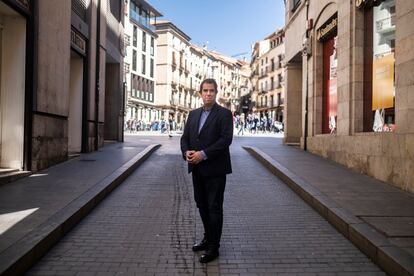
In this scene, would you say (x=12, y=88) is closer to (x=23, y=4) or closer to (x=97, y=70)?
(x=23, y=4)

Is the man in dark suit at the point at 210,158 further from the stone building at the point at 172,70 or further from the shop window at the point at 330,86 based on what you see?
the stone building at the point at 172,70

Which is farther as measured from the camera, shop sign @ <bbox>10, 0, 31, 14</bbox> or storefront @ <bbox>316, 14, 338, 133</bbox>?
storefront @ <bbox>316, 14, 338, 133</bbox>

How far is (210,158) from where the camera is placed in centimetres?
477

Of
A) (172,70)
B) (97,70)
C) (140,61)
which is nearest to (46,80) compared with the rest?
(97,70)

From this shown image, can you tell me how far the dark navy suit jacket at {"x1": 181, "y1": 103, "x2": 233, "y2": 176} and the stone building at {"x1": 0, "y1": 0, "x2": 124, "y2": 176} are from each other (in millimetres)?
5067

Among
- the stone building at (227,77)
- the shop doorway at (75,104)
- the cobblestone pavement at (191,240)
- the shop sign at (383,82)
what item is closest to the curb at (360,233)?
the cobblestone pavement at (191,240)

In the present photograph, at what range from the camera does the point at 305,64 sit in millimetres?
15531

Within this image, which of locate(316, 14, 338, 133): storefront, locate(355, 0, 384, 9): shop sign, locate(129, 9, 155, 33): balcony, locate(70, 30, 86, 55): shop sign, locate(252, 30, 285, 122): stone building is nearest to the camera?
locate(355, 0, 384, 9): shop sign

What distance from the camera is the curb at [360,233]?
4.32 metres

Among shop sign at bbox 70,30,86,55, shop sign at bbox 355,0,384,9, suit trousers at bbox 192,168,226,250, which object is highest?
shop sign at bbox 355,0,384,9

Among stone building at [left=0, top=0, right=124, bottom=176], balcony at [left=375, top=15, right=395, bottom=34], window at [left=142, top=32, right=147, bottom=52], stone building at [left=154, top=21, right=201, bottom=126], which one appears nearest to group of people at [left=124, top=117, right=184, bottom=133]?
window at [left=142, top=32, right=147, bottom=52]

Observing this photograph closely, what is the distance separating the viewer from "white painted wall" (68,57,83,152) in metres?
13.7

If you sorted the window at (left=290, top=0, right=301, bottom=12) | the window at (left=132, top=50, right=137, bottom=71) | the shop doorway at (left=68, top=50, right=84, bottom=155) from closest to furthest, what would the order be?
the shop doorway at (left=68, top=50, right=84, bottom=155) < the window at (left=290, top=0, right=301, bottom=12) < the window at (left=132, top=50, right=137, bottom=71)

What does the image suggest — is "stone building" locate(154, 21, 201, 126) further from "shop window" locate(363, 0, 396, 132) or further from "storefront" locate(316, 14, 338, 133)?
"shop window" locate(363, 0, 396, 132)
